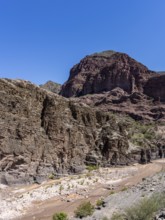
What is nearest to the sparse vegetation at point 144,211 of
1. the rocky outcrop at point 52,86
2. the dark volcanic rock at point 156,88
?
the dark volcanic rock at point 156,88

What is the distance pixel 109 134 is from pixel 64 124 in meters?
9.98

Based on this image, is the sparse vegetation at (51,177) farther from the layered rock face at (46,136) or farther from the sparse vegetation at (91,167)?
the sparse vegetation at (91,167)

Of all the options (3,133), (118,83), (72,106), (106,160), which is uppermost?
(118,83)

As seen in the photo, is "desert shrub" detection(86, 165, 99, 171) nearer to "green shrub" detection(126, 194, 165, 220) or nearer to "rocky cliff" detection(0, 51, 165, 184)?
"rocky cliff" detection(0, 51, 165, 184)

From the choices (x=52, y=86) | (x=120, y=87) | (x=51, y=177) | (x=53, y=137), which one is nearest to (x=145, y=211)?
(x=51, y=177)

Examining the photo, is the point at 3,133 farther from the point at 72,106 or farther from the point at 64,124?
the point at 72,106

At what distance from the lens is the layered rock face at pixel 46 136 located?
27641mm

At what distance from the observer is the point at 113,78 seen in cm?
14925

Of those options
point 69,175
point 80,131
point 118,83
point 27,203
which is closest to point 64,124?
point 80,131

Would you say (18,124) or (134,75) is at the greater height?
(134,75)

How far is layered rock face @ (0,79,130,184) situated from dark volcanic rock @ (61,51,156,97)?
10488cm

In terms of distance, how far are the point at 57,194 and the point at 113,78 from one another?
12691 cm

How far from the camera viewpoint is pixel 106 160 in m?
40.8

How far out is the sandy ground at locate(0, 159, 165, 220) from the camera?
21.2 m
